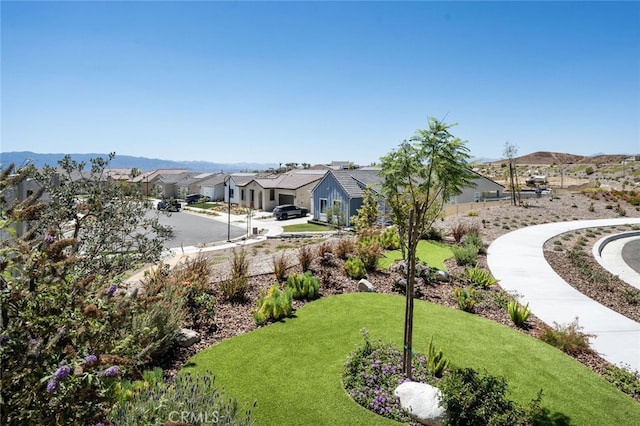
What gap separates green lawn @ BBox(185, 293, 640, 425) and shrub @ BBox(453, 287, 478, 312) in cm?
31

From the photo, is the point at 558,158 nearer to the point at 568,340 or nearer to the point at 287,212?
the point at 287,212

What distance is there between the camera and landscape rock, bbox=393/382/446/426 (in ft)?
16.1

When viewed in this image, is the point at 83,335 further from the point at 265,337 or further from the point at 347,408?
the point at 265,337

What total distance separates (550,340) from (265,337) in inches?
221

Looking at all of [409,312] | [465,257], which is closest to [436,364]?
[409,312]

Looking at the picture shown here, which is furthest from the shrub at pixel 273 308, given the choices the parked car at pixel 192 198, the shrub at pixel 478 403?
the parked car at pixel 192 198

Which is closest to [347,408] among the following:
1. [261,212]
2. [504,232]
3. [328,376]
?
[328,376]

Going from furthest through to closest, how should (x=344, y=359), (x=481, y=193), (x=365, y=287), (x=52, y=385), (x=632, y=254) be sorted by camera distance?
1. (x=481, y=193)
2. (x=632, y=254)
3. (x=365, y=287)
4. (x=344, y=359)
5. (x=52, y=385)

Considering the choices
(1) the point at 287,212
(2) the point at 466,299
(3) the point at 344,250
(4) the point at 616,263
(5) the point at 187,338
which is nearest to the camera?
(5) the point at 187,338

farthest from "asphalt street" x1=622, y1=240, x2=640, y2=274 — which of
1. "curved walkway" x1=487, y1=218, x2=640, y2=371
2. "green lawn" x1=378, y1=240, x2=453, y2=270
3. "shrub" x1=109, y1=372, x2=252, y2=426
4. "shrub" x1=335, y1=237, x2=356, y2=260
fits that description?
"shrub" x1=109, y1=372, x2=252, y2=426

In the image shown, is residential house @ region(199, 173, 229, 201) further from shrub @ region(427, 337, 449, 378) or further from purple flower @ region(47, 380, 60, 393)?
purple flower @ region(47, 380, 60, 393)

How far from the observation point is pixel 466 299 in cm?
912

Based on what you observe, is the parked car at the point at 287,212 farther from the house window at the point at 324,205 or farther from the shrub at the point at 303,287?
the shrub at the point at 303,287

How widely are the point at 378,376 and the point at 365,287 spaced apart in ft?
14.4
